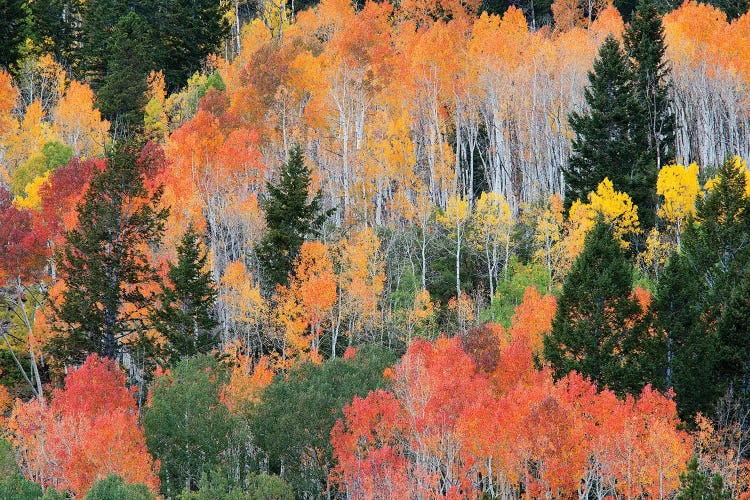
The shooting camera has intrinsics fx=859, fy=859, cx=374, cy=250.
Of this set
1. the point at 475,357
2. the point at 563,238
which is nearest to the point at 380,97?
the point at 563,238

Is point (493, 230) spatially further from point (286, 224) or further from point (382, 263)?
point (286, 224)

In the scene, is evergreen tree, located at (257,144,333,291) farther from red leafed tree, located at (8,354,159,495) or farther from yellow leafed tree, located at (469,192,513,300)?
red leafed tree, located at (8,354,159,495)

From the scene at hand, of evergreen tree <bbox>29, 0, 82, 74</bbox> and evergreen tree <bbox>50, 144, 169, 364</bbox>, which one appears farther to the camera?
evergreen tree <bbox>29, 0, 82, 74</bbox>

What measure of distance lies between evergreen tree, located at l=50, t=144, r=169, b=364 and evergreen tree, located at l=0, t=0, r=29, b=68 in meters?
32.7

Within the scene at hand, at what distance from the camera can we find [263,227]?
147 ft

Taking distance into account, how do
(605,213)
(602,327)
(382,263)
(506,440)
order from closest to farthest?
(506,440) < (602,327) < (605,213) < (382,263)

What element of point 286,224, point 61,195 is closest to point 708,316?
point 286,224

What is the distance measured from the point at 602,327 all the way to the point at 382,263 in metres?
13.4

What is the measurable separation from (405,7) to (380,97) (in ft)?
54.0

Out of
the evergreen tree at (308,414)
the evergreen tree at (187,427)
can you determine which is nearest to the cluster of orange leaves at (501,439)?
the evergreen tree at (308,414)

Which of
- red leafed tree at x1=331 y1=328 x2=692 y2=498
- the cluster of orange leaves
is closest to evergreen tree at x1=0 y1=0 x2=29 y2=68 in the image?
the cluster of orange leaves

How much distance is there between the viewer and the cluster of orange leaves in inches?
1078

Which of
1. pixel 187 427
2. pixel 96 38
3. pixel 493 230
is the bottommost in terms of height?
pixel 187 427

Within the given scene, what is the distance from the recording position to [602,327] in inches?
1219
